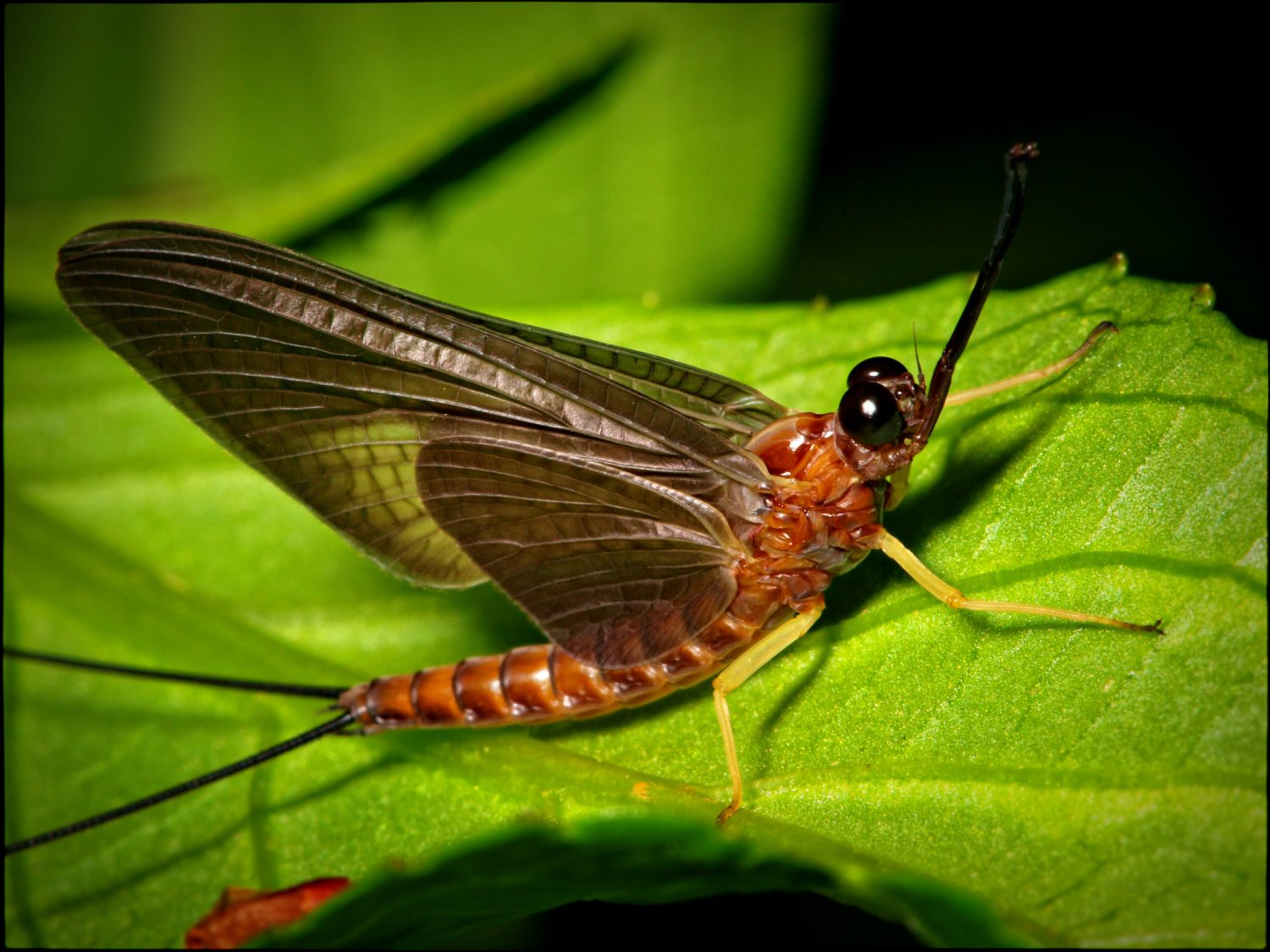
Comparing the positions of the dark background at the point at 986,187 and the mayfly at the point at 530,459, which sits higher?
the dark background at the point at 986,187

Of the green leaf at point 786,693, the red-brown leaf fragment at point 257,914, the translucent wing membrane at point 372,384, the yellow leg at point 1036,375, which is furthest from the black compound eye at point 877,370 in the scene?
the red-brown leaf fragment at point 257,914

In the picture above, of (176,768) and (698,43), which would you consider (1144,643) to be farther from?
(698,43)

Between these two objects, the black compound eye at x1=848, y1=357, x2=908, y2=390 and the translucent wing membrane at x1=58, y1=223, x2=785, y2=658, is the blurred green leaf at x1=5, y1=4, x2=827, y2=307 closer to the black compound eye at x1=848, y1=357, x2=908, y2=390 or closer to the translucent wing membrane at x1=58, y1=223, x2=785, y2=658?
the translucent wing membrane at x1=58, y1=223, x2=785, y2=658

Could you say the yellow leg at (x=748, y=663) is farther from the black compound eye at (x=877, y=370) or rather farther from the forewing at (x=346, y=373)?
the black compound eye at (x=877, y=370)

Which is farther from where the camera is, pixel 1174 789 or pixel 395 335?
pixel 395 335

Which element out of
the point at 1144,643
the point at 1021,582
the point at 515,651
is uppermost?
the point at 515,651

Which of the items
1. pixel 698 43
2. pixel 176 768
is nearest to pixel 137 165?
pixel 698 43

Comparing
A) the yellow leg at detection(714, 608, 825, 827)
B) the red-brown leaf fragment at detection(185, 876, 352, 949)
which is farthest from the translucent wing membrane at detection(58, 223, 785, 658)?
the red-brown leaf fragment at detection(185, 876, 352, 949)

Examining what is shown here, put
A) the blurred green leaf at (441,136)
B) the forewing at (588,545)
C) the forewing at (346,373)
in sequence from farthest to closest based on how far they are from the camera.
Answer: the blurred green leaf at (441,136)
the forewing at (588,545)
the forewing at (346,373)
